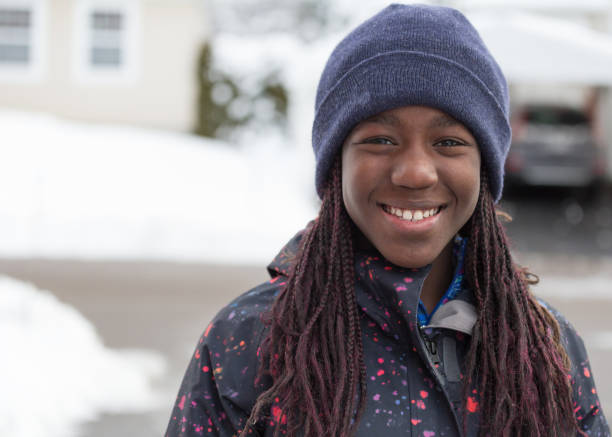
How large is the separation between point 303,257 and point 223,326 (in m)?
0.23

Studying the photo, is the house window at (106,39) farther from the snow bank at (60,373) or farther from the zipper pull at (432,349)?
the zipper pull at (432,349)

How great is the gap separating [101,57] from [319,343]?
623 inches

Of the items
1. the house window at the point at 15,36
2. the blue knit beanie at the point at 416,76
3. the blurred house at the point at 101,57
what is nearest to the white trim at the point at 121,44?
the blurred house at the point at 101,57

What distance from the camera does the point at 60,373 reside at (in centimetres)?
507

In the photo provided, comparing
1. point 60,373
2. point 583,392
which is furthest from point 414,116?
point 60,373

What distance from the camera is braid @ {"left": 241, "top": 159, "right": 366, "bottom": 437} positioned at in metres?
1.44

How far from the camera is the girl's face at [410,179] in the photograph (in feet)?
4.84

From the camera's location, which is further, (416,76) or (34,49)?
(34,49)

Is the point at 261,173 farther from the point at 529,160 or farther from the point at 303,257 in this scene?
the point at 303,257

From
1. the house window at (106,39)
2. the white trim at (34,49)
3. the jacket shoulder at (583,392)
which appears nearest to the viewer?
the jacket shoulder at (583,392)

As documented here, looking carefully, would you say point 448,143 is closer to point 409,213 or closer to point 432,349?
point 409,213

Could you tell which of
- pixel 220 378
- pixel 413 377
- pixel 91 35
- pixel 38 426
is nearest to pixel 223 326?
pixel 220 378

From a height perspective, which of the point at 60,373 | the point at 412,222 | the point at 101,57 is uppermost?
the point at 101,57

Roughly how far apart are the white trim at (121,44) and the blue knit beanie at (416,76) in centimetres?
1532
